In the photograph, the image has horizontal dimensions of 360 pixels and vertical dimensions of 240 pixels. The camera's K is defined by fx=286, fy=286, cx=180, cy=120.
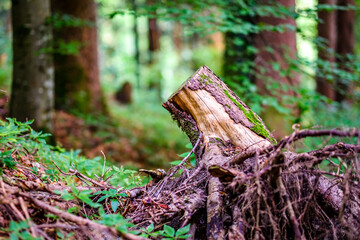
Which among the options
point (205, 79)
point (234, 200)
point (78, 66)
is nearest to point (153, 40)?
point (78, 66)

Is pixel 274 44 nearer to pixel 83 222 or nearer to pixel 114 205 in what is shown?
pixel 114 205

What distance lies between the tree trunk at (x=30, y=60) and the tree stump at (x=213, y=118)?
131 inches

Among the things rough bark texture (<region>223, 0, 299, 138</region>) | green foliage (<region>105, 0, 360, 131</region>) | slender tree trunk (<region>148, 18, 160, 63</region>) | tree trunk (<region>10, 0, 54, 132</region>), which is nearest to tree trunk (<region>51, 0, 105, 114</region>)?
tree trunk (<region>10, 0, 54, 132</region>)

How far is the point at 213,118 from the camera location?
2523 mm

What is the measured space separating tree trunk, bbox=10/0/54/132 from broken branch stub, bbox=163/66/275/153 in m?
3.32

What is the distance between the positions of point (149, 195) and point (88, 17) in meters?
7.39

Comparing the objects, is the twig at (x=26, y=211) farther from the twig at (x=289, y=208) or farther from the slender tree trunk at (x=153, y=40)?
the slender tree trunk at (x=153, y=40)

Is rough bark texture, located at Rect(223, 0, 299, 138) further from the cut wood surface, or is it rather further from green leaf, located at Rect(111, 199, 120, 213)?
green leaf, located at Rect(111, 199, 120, 213)

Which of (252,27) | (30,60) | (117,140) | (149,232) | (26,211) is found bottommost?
(117,140)

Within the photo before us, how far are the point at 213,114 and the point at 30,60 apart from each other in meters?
3.85

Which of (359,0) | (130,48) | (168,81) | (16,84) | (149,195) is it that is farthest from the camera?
(130,48)

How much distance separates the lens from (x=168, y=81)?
2650 centimetres

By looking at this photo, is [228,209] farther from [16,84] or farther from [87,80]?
[87,80]

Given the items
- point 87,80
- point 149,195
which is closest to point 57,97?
point 87,80
